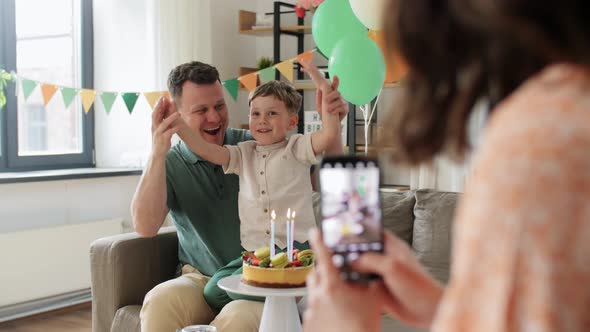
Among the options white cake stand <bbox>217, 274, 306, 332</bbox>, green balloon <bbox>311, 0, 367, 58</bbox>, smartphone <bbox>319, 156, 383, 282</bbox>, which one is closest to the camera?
smartphone <bbox>319, 156, 383, 282</bbox>

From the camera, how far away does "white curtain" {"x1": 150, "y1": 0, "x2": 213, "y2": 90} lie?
4766 mm

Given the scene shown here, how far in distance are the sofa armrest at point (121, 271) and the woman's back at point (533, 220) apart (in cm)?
245

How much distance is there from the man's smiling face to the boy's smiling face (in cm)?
20

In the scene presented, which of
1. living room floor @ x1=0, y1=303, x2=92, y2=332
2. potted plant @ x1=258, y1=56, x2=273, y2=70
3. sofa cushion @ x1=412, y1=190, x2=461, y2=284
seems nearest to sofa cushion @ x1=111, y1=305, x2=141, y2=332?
sofa cushion @ x1=412, y1=190, x2=461, y2=284

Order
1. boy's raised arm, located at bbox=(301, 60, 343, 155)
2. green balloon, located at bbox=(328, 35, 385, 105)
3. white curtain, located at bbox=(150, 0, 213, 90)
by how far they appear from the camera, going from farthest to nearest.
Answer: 1. white curtain, located at bbox=(150, 0, 213, 90)
2. green balloon, located at bbox=(328, 35, 385, 105)
3. boy's raised arm, located at bbox=(301, 60, 343, 155)

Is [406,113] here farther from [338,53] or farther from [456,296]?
[338,53]

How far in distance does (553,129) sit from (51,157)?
461 centimetres

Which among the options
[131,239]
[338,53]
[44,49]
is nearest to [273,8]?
[44,49]

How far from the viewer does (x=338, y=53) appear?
3.03 meters

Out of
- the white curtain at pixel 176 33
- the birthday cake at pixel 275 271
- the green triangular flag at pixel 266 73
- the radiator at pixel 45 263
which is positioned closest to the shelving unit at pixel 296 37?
the white curtain at pixel 176 33

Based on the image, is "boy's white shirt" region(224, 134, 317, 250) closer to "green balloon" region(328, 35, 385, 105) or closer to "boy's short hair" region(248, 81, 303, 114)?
"boy's short hair" region(248, 81, 303, 114)

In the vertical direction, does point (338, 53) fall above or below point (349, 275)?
above

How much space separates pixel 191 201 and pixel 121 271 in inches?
15.0

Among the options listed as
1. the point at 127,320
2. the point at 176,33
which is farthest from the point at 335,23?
the point at 176,33
